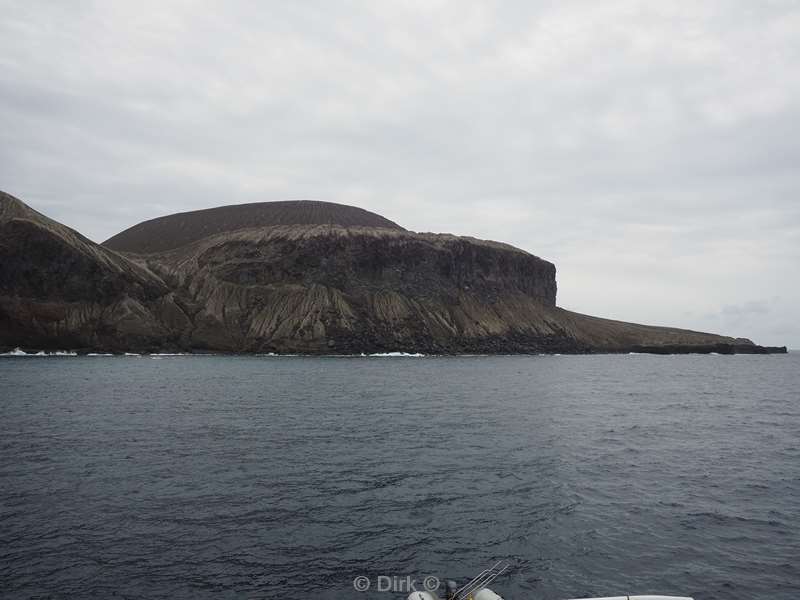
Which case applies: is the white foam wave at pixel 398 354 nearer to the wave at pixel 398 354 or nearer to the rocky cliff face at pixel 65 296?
the wave at pixel 398 354

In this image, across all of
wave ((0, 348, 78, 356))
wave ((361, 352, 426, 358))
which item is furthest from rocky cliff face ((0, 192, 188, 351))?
wave ((361, 352, 426, 358))

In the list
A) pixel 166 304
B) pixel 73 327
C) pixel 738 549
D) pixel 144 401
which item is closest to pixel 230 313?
pixel 166 304

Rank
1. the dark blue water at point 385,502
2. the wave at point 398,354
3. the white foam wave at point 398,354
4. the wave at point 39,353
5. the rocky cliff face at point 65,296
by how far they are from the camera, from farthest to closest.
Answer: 1. the white foam wave at point 398,354
2. the wave at point 398,354
3. the rocky cliff face at point 65,296
4. the wave at point 39,353
5. the dark blue water at point 385,502

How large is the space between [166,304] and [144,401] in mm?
132213

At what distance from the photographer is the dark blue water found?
53.9 ft

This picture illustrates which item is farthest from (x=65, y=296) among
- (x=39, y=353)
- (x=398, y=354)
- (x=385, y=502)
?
(x=385, y=502)

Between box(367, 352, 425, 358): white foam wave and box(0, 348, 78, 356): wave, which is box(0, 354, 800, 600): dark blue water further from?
box(367, 352, 425, 358): white foam wave

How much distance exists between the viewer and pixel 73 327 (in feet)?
505

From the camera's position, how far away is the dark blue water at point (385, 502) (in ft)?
53.9

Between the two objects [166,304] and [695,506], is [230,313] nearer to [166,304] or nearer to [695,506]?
[166,304]

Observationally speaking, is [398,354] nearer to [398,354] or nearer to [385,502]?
[398,354]

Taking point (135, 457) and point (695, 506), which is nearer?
point (695, 506)

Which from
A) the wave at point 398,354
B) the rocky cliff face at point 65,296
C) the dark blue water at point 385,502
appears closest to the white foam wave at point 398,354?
the wave at point 398,354

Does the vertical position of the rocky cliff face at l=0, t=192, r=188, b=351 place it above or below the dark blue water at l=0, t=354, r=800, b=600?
above
